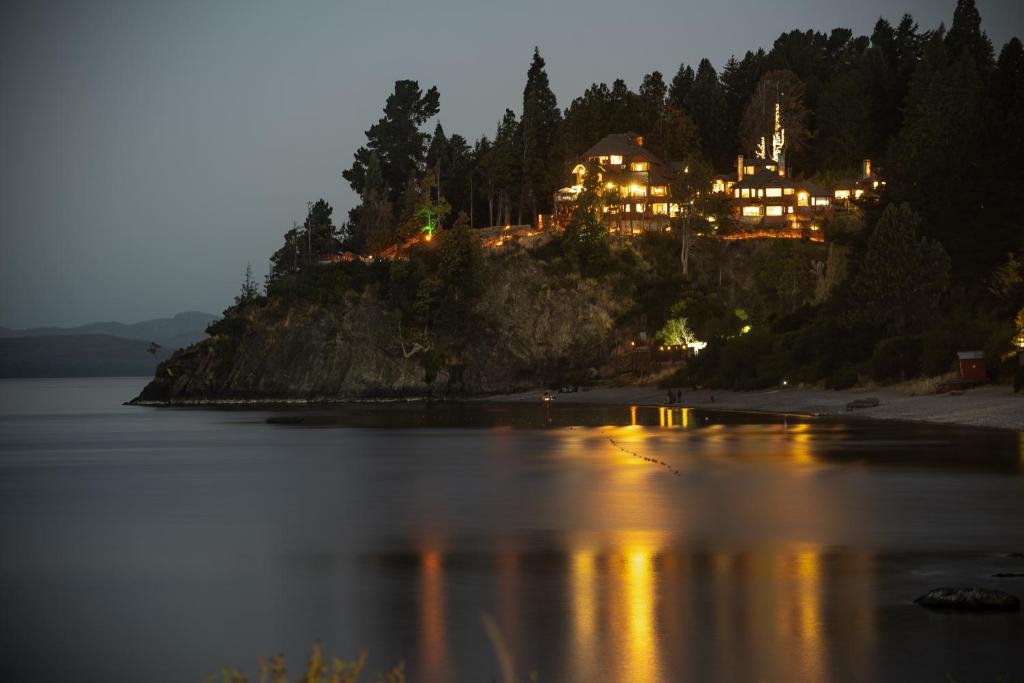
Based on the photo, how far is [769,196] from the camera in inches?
5748

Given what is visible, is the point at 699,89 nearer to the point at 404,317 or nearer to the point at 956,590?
the point at 404,317

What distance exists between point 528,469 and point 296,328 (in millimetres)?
97525

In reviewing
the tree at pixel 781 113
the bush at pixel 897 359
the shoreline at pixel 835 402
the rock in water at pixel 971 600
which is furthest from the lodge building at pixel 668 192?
the rock in water at pixel 971 600

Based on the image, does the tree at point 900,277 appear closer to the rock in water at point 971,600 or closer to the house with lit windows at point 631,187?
the house with lit windows at point 631,187

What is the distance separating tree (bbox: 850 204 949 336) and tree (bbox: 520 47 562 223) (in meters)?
72.9

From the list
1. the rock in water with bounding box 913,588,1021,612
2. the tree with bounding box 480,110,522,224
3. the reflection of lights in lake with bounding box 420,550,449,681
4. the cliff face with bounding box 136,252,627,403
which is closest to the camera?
the reflection of lights in lake with bounding box 420,550,449,681

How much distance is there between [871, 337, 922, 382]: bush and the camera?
8156 centimetres

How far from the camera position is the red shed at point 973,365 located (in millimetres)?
73188

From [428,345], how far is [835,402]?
2633 inches

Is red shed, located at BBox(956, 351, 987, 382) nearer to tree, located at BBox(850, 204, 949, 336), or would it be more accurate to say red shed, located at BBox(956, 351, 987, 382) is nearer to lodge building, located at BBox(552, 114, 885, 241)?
tree, located at BBox(850, 204, 949, 336)

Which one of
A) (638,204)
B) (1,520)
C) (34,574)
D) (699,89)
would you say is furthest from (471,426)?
(699,89)

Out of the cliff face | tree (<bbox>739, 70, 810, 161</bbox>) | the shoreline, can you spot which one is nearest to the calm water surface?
the shoreline

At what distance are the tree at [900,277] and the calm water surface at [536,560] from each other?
100 ft

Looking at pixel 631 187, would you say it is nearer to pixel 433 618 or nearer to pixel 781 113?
pixel 781 113
